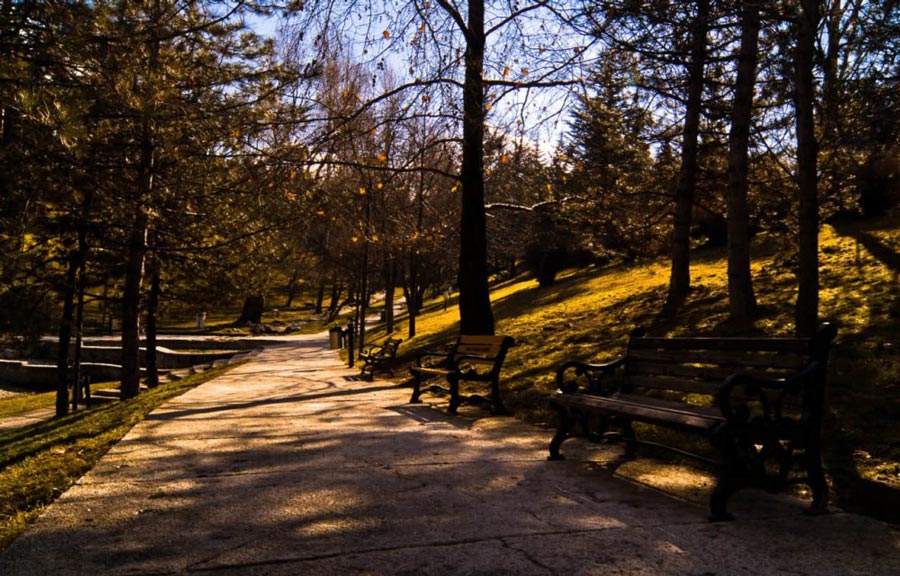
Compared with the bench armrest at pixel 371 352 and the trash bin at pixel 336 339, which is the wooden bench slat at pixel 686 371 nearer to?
the bench armrest at pixel 371 352

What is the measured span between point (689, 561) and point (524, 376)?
304 inches

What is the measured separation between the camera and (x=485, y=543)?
365cm

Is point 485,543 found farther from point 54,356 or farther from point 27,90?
point 54,356

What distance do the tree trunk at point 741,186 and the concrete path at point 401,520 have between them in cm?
653

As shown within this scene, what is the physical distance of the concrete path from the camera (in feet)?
11.1

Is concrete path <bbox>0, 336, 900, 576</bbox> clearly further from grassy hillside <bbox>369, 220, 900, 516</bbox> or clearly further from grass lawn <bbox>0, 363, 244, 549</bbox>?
grassy hillside <bbox>369, 220, 900, 516</bbox>

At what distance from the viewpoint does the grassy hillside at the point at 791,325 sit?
229 inches

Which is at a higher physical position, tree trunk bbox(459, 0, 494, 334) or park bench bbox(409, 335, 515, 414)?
tree trunk bbox(459, 0, 494, 334)

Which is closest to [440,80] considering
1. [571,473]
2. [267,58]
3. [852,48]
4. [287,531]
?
[267,58]

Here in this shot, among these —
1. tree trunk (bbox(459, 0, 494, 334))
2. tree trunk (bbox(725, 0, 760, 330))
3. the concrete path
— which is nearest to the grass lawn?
the concrete path

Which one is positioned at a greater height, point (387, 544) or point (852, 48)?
point (852, 48)

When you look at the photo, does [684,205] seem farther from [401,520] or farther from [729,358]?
[401,520]

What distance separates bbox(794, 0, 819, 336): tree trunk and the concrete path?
4.04m

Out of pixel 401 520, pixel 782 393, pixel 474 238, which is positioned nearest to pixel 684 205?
pixel 474 238
